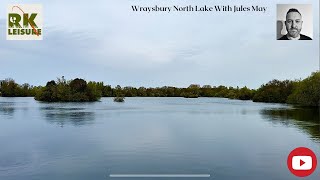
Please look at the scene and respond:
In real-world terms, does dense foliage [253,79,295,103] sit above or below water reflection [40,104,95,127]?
above

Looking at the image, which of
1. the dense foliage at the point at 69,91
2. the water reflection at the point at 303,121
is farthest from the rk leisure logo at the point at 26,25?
the dense foliage at the point at 69,91

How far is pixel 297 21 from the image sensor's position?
11.1m

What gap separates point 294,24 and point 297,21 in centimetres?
16

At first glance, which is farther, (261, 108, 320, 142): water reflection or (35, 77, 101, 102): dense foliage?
(35, 77, 101, 102): dense foliage

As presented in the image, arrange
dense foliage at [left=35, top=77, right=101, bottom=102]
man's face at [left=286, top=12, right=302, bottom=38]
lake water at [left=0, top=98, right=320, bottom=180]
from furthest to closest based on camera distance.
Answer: dense foliage at [left=35, top=77, right=101, bottom=102] < lake water at [left=0, top=98, right=320, bottom=180] < man's face at [left=286, top=12, right=302, bottom=38]

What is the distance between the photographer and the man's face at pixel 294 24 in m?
11.0

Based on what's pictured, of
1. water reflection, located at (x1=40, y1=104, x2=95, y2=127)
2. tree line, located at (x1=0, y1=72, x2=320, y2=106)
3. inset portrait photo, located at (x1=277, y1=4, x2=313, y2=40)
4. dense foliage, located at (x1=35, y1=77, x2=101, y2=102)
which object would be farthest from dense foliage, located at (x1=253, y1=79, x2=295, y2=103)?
inset portrait photo, located at (x1=277, y1=4, x2=313, y2=40)

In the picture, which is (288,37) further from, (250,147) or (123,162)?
(250,147)

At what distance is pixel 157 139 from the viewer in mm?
24219

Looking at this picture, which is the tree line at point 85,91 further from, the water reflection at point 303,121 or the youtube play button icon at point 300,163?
the youtube play button icon at point 300,163

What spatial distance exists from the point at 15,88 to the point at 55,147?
200 feet

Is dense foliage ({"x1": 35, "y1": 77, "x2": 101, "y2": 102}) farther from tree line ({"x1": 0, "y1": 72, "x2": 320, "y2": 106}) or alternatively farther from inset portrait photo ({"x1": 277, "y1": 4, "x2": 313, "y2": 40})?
A: inset portrait photo ({"x1": 277, "y1": 4, "x2": 313, "y2": 40})

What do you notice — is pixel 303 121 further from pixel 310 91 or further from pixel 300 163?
pixel 300 163

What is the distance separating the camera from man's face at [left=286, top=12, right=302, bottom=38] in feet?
36.0
